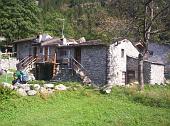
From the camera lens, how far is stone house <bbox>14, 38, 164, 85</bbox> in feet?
143

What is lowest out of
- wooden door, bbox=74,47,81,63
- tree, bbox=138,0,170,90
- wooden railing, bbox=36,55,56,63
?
wooden railing, bbox=36,55,56,63

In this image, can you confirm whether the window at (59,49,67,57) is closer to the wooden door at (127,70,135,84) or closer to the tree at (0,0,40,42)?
the wooden door at (127,70,135,84)

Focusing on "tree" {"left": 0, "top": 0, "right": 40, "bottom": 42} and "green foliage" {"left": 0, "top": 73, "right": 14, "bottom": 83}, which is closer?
"green foliage" {"left": 0, "top": 73, "right": 14, "bottom": 83}


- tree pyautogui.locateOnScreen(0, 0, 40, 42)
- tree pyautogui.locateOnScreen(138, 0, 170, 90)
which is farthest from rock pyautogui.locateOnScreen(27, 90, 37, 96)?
tree pyautogui.locateOnScreen(0, 0, 40, 42)

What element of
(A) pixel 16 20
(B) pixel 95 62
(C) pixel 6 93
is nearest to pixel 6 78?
(B) pixel 95 62

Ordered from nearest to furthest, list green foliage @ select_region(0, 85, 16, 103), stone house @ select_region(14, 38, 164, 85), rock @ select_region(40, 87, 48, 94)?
1. green foliage @ select_region(0, 85, 16, 103)
2. rock @ select_region(40, 87, 48, 94)
3. stone house @ select_region(14, 38, 164, 85)

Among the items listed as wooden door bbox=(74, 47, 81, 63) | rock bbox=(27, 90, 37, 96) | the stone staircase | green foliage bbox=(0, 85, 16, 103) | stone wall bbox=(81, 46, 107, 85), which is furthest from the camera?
wooden door bbox=(74, 47, 81, 63)

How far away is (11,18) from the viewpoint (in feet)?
230

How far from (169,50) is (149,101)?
31719mm

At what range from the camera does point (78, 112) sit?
2438 centimetres

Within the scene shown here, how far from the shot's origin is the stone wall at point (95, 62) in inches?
1711

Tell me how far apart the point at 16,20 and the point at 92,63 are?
1129 inches

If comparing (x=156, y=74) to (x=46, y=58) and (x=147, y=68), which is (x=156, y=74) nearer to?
(x=147, y=68)

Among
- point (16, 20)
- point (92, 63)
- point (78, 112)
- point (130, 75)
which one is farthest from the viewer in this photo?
point (16, 20)
